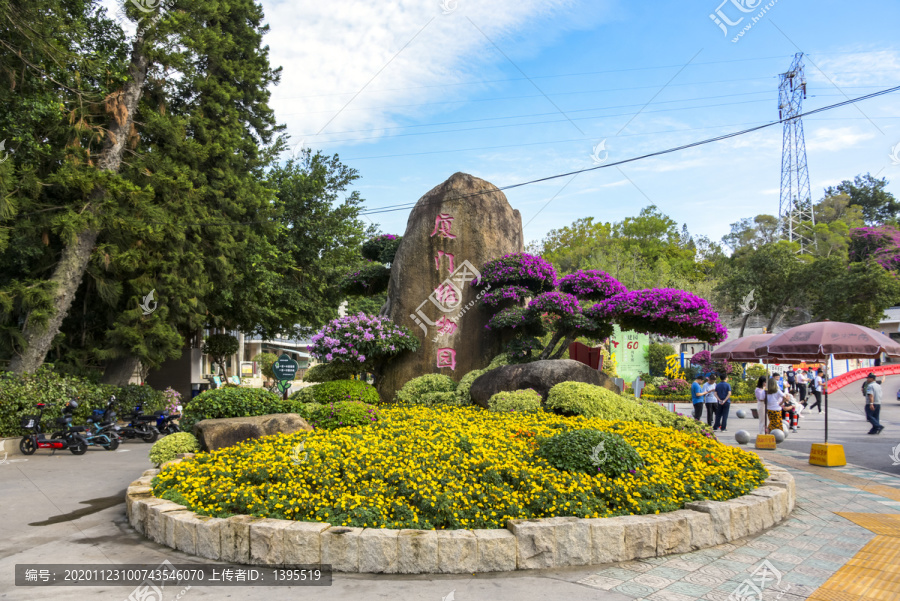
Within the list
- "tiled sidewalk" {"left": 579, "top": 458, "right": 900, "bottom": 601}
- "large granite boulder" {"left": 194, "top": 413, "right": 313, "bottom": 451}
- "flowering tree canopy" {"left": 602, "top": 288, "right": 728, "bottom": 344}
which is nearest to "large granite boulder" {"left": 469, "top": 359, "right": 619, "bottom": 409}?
"flowering tree canopy" {"left": 602, "top": 288, "right": 728, "bottom": 344}

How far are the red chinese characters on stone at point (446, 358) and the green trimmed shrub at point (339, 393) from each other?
1850mm

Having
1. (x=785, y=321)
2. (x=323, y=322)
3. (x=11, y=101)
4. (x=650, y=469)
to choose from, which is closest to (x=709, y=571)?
(x=650, y=469)

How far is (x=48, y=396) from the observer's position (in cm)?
1285

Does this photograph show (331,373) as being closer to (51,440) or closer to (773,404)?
(51,440)

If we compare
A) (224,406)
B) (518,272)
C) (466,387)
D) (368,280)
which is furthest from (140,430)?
(518,272)

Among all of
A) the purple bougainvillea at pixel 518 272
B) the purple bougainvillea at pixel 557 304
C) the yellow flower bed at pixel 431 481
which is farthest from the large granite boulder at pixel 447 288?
the yellow flower bed at pixel 431 481

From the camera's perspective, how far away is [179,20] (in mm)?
16125

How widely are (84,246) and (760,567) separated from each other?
627 inches

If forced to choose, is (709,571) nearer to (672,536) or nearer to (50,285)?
(672,536)

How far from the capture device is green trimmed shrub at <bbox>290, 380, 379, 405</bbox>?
12.0m

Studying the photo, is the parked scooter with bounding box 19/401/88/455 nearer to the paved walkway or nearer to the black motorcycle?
the black motorcycle

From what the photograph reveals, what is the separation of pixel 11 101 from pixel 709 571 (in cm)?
1614

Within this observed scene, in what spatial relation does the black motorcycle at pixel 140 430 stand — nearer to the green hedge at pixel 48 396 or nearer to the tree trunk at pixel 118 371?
the green hedge at pixel 48 396

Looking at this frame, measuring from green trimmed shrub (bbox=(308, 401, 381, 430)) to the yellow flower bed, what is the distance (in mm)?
1360
